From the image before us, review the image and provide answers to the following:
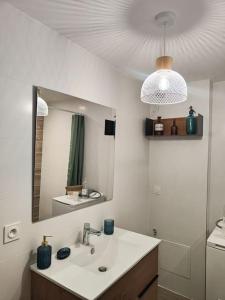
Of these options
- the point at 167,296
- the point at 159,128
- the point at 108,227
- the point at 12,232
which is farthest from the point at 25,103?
the point at 167,296

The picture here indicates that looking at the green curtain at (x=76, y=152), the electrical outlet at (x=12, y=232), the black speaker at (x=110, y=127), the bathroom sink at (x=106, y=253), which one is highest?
the black speaker at (x=110, y=127)

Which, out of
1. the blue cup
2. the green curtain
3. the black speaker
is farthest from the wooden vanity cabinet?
the black speaker

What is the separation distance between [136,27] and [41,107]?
801 mm

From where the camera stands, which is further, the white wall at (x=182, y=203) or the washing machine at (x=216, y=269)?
the white wall at (x=182, y=203)

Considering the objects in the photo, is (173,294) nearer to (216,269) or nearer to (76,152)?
(216,269)

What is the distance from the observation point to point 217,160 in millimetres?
2377

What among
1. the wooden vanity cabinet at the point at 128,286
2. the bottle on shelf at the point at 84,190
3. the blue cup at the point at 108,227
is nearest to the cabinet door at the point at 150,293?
the wooden vanity cabinet at the point at 128,286

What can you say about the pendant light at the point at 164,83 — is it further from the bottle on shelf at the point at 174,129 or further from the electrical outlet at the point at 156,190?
the electrical outlet at the point at 156,190

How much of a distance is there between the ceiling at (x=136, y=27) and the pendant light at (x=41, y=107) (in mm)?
486

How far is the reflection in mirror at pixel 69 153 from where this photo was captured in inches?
56.3

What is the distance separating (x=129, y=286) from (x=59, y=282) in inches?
19.0

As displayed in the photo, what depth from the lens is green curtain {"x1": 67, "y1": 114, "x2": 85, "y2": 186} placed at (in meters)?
1.70

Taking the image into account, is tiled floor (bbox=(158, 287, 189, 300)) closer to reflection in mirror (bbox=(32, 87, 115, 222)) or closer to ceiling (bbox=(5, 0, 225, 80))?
reflection in mirror (bbox=(32, 87, 115, 222))

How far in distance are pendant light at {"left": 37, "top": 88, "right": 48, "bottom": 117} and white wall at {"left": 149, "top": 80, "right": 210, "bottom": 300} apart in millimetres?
1594
